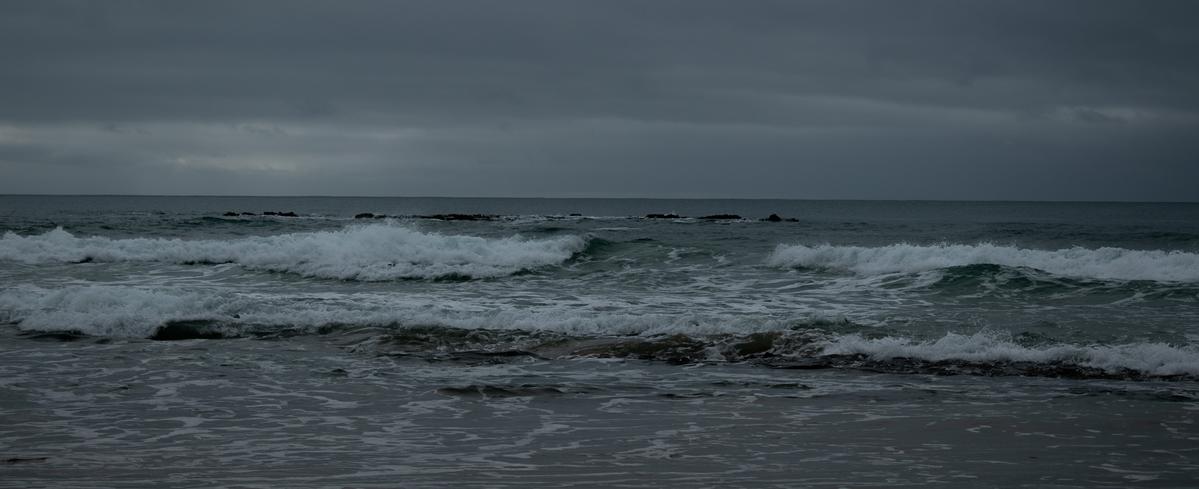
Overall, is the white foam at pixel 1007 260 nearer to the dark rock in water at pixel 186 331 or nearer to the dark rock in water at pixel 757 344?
the dark rock in water at pixel 757 344

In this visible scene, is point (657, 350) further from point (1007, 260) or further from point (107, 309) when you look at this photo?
point (1007, 260)

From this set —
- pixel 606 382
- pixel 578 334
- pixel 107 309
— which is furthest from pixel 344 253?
pixel 606 382

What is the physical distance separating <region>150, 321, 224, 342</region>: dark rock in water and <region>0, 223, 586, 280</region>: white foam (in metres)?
7.86

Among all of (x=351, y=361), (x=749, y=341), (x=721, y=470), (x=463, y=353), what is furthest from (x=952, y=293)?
(x=721, y=470)

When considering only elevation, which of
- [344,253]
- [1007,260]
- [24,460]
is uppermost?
[1007,260]

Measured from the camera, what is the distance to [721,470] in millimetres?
6066

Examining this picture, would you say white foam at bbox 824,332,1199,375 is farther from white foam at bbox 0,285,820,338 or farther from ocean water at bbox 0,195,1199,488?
white foam at bbox 0,285,820,338

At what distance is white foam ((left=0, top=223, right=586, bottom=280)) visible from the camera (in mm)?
21766

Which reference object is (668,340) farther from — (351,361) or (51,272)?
(51,272)

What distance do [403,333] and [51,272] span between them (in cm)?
1311

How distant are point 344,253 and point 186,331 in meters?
10.8

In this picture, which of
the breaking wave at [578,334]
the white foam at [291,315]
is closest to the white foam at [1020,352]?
the breaking wave at [578,334]

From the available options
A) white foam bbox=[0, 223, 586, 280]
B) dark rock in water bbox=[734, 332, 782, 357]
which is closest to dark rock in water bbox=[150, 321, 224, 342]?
dark rock in water bbox=[734, 332, 782, 357]

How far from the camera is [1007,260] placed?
933 inches
